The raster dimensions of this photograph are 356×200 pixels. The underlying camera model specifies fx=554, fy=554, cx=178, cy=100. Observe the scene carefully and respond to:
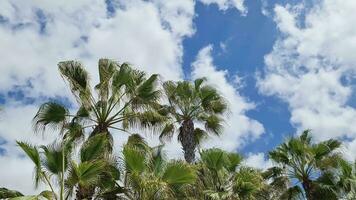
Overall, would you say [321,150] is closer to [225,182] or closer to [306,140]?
[306,140]

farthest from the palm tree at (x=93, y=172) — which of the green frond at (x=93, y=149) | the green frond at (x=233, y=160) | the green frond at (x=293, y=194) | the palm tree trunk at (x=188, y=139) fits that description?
A: the green frond at (x=293, y=194)

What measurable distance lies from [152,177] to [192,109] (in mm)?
8980

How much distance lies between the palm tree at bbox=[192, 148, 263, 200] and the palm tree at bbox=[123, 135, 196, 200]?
7.37 feet

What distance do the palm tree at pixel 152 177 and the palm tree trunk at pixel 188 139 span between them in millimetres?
6721

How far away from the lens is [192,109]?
970 inches

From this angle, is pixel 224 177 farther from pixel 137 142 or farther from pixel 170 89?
pixel 170 89

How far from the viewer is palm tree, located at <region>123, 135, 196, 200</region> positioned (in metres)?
Result: 15.6

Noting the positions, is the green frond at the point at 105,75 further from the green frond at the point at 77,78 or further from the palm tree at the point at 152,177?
the palm tree at the point at 152,177

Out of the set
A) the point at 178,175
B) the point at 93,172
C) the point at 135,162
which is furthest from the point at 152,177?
the point at 93,172

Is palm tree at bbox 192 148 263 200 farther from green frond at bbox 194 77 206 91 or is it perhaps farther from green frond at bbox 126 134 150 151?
green frond at bbox 194 77 206 91

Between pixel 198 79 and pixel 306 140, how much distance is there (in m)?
5.79

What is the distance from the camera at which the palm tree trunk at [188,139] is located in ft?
78.6

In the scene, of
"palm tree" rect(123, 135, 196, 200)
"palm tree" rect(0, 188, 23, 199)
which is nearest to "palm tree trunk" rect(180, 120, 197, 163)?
"palm tree" rect(123, 135, 196, 200)

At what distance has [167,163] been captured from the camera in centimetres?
1714
